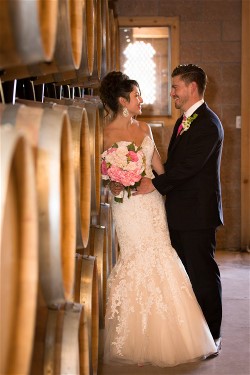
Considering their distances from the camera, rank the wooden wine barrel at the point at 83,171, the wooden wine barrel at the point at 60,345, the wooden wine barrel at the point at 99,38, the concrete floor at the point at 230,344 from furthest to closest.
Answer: the concrete floor at the point at 230,344 → the wooden wine barrel at the point at 99,38 → the wooden wine barrel at the point at 83,171 → the wooden wine barrel at the point at 60,345

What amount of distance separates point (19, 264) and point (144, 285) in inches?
113

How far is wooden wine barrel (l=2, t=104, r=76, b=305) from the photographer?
1235 millimetres

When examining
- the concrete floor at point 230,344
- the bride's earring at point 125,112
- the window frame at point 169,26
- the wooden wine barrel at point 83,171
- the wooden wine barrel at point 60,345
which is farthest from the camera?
the window frame at point 169,26

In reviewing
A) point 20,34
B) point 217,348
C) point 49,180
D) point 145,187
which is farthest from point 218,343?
point 20,34

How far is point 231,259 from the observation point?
23.4ft

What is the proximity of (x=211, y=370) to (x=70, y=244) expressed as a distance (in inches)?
96.2

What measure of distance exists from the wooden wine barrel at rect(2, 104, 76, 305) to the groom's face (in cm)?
275

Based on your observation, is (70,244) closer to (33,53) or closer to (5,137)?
(33,53)

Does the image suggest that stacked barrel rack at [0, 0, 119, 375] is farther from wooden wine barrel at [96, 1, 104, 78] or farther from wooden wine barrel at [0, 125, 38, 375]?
wooden wine barrel at [96, 1, 104, 78]

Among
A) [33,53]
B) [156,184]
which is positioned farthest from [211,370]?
[33,53]

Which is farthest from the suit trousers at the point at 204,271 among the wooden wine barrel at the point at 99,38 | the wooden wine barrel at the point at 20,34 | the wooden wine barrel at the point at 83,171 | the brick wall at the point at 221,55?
the brick wall at the point at 221,55

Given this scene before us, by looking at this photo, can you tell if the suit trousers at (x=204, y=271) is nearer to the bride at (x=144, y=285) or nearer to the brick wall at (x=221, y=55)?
the bride at (x=144, y=285)

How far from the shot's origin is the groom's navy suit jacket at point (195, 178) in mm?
3953

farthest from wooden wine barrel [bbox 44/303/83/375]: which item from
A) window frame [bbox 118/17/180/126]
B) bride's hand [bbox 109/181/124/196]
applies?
window frame [bbox 118/17/180/126]
